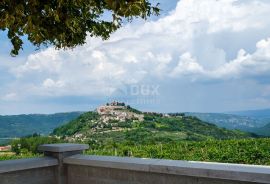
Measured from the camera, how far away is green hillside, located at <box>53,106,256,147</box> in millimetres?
22609

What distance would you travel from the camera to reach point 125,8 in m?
4.54

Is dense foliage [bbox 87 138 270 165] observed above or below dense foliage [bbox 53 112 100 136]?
below

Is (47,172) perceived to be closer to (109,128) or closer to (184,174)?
(184,174)

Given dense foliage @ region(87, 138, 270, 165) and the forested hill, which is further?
the forested hill

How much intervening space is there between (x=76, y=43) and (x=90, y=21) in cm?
40

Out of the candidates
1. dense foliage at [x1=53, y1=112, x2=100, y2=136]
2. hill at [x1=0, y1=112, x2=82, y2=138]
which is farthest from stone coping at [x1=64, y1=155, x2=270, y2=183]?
hill at [x1=0, y1=112, x2=82, y2=138]

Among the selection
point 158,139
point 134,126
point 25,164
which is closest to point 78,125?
Answer: point 134,126

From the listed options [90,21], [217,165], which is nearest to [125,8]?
[90,21]

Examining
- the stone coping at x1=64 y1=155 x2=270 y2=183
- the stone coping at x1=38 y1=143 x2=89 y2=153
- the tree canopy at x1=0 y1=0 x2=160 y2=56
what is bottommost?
the stone coping at x1=64 y1=155 x2=270 y2=183

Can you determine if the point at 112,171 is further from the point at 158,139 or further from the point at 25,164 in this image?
the point at 158,139

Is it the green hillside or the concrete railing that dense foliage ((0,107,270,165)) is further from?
the concrete railing

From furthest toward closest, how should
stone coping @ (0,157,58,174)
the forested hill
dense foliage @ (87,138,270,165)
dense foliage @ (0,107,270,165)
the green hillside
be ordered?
the forested hill → the green hillside → dense foliage @ (0,107,270,165) → dense foliage @ (87,138,270,165) → stone coping @ (0,157,58,174)

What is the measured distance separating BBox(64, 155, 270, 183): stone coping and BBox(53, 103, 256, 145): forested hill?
15699 millimetres

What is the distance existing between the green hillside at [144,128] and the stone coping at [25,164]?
14972mm
